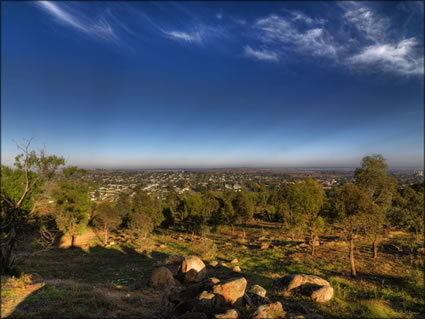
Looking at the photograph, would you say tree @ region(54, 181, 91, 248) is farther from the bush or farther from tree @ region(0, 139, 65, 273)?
the bush

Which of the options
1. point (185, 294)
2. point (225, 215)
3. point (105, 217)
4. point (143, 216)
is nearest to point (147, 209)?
point (105, 217)

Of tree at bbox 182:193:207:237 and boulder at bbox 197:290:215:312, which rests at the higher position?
boulder at bbox 197:290:215:312

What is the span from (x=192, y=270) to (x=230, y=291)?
26.5ft

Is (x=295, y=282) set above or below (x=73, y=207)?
below

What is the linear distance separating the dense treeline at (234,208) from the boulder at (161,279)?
11.0m

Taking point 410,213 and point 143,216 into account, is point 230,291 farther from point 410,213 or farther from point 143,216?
point 410,213

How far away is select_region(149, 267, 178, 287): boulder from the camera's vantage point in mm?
15773

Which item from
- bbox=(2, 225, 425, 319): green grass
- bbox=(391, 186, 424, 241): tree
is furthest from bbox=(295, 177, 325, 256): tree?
bbox=(391, 186, 424, 241): tree

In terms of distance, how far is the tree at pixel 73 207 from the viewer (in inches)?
1284

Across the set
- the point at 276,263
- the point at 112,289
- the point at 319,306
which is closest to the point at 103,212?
the point at 112,289

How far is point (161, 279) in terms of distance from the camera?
16125 mm

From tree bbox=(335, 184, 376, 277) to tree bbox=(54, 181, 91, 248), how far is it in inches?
1536

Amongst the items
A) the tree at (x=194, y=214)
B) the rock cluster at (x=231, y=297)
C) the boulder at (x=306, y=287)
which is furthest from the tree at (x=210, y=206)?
the boulder at (x=306, y=287)

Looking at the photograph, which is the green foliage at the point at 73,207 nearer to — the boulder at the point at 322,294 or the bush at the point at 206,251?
the bush at the point at 206,251
